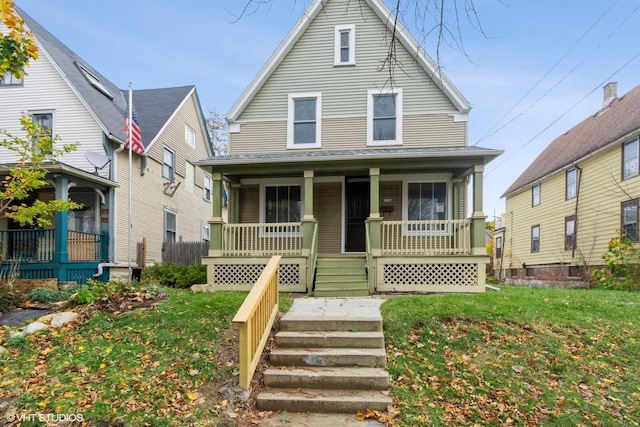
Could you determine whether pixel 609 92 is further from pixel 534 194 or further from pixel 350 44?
pixel 350 44

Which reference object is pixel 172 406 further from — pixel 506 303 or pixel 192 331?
pixel 506 303

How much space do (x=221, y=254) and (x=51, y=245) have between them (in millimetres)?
4709

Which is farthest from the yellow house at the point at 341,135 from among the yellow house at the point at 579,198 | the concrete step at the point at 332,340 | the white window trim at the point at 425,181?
the yellow house at the point at 579,198

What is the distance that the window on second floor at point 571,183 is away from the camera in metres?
15.4

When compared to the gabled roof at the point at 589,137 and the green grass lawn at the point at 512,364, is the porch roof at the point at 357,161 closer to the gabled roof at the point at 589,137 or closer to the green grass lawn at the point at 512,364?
the green grass lawn at the point at 512,364

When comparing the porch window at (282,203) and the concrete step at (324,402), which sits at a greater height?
the porch window at (282,203)

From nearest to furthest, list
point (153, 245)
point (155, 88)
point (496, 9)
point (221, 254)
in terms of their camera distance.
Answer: point (496, 9), point (221, 254), point (153, 245), point (155, 88)

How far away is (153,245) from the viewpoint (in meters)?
14.1

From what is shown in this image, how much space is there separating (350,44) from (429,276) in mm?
7082

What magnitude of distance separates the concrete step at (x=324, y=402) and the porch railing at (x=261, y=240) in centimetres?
523

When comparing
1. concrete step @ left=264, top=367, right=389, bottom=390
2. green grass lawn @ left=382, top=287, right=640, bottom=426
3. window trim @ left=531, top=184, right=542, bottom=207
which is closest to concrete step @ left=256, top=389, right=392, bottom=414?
concrete step @ left=264, top=367, right=389, bottom=390

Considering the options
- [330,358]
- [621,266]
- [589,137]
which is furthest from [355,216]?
[589,137]

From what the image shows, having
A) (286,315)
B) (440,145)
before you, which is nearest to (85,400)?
(286,315)

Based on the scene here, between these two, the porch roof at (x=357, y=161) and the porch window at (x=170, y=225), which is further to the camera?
the porch window at (x=170, y=225)
